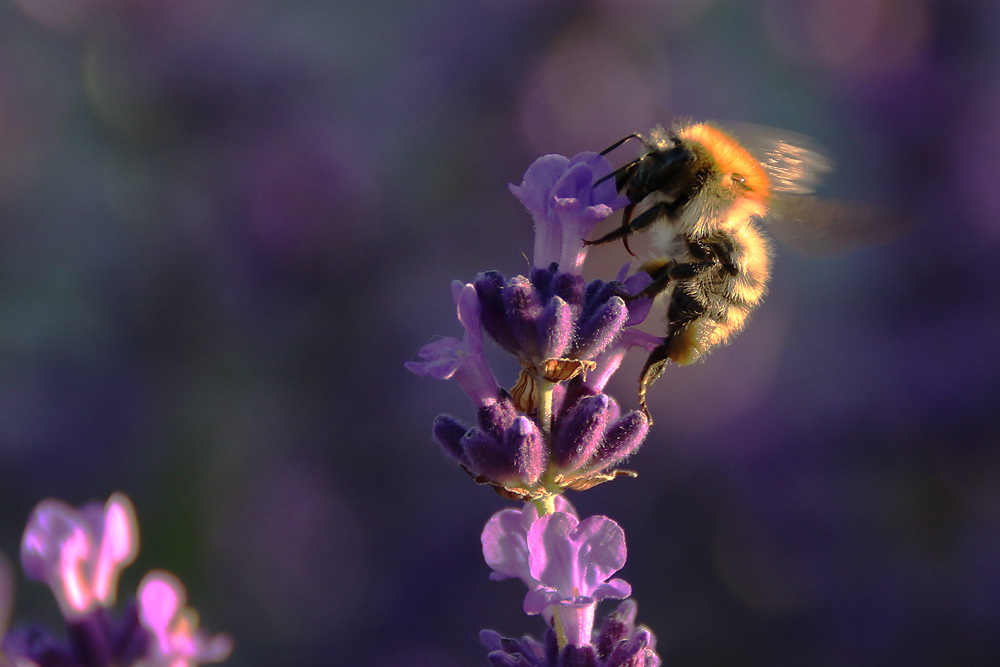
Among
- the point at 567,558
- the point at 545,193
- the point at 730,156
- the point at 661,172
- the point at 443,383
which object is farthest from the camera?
the point at 443,383

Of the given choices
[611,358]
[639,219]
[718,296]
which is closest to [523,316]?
[611,358]

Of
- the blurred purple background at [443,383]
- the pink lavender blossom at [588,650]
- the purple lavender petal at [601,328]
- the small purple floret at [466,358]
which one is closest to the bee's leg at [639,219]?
the purple lavender petal at [601,328]

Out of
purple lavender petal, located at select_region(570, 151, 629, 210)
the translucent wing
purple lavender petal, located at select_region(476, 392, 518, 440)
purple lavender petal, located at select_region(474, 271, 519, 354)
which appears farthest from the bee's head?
purple lavender petal, located at select_region(476, 392, 518, 440)

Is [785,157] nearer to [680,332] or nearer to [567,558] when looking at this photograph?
[680,332]

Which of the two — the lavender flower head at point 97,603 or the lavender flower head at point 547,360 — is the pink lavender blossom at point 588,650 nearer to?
the lavender flower head at point 547,360

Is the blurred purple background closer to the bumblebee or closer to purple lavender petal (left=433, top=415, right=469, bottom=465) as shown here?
the bumblebee

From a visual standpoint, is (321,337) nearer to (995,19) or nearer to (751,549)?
(751,549)
